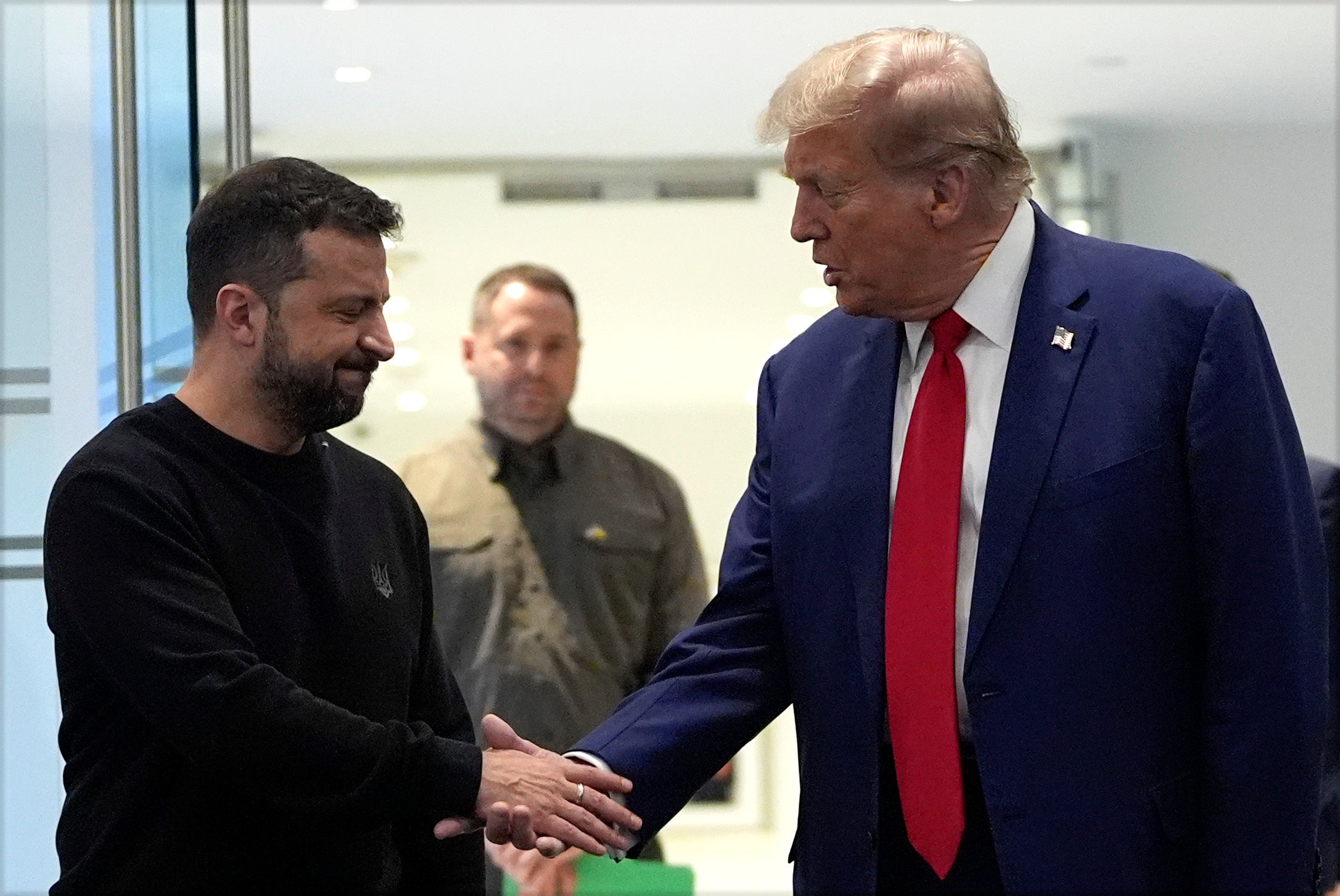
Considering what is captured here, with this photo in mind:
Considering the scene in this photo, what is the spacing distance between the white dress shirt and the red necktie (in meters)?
0.02

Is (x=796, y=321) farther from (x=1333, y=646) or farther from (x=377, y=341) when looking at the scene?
(x=377, y=341)

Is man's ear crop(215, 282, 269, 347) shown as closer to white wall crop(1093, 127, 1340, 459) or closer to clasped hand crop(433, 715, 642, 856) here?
clasped hand crop(433, 715, 642, 856)

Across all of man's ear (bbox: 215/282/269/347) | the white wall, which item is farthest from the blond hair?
the white wall

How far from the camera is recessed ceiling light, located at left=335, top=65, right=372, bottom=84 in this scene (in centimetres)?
750

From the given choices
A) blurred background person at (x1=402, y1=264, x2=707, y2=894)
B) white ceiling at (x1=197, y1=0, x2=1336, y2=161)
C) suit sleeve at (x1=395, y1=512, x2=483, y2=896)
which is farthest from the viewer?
white ceiling at (x1=197, y1=0, x2=1336, y2=161)

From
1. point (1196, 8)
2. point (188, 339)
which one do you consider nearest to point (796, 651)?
point (188, 339)

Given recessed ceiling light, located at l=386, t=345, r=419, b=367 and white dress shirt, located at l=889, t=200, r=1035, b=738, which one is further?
recessed ceiling light, located at l=386, t=345, r=419, b=367

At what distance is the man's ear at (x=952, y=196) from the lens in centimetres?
210

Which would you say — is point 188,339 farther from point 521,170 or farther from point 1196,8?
point 521,170

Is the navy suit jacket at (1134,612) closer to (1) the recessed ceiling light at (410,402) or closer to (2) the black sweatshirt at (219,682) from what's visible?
(2) the black sweatshirt at (219,682)

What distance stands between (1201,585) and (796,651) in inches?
18.3

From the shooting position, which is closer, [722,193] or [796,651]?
[796,651]

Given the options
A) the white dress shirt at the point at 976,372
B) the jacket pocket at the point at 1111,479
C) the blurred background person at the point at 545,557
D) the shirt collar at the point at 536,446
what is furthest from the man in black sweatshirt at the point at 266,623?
the shirt collar at the point at 536,446

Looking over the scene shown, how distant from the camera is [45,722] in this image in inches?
102
